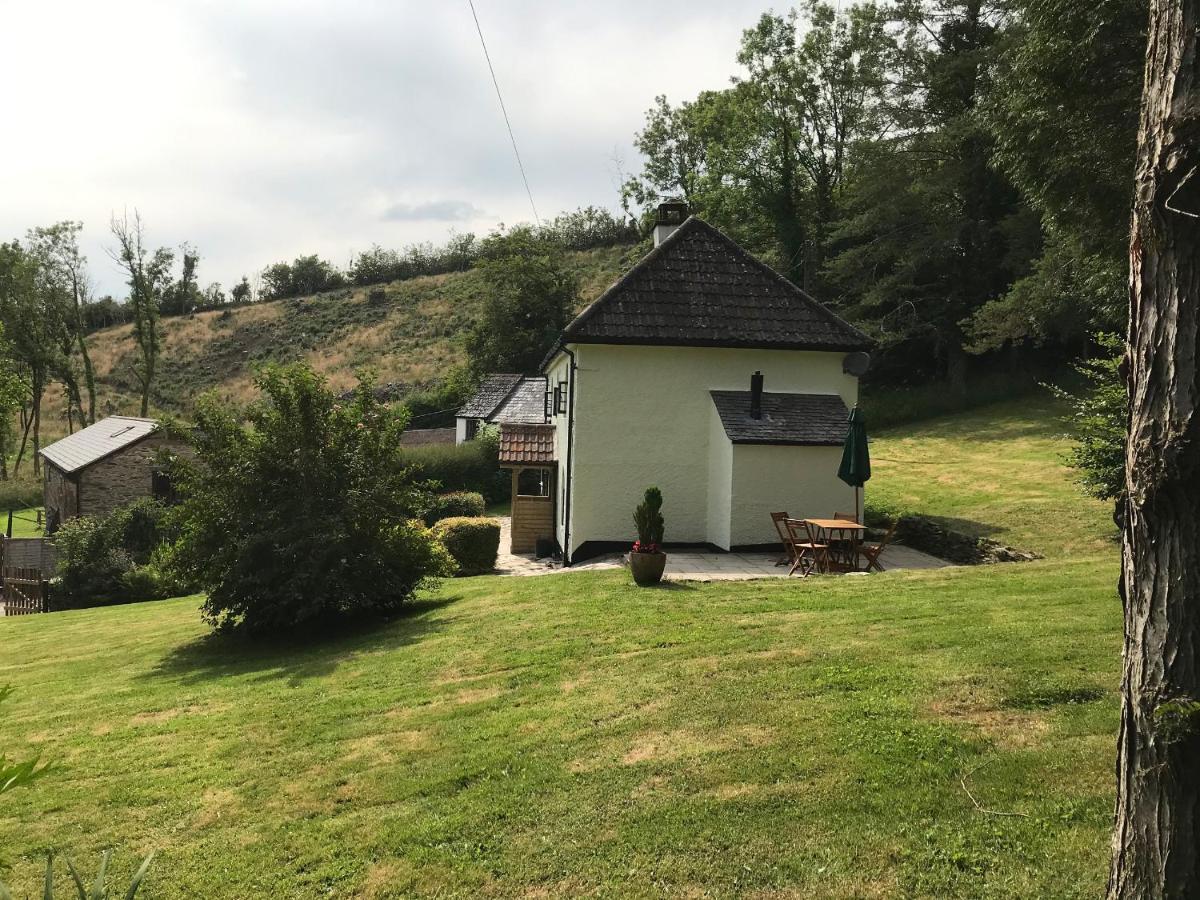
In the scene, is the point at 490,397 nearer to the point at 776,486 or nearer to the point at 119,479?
the point at 119,479

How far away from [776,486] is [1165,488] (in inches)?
558

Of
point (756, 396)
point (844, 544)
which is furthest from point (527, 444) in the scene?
point (844, 544)

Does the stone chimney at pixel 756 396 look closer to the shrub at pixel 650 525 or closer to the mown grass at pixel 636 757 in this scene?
the shrub at pixel 650 525

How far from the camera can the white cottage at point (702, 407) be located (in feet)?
55.4

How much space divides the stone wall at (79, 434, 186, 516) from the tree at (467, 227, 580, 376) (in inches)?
952

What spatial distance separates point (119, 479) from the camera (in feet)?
101

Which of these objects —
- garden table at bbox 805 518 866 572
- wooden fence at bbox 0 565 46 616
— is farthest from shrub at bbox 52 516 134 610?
garden table at bbox 805 518 866 572

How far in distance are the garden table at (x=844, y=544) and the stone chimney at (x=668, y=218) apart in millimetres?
10519

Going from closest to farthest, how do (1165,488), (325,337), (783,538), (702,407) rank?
(1165,488)
(783,538)
(702,407)
(325,337)

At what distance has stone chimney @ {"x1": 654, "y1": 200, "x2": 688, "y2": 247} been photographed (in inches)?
859

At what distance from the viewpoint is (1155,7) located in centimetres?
303

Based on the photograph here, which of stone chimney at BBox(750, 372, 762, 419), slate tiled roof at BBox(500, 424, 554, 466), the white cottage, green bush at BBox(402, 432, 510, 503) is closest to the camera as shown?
the white cottage

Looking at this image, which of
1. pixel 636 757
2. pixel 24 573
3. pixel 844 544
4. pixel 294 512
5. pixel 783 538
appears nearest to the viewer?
pixel 636 757

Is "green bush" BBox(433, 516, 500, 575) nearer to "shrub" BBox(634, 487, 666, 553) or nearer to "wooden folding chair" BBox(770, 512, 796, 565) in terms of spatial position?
"wooden folding chair" BBox(770, 512, 796, 565)
